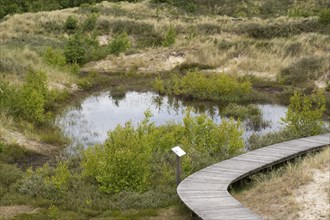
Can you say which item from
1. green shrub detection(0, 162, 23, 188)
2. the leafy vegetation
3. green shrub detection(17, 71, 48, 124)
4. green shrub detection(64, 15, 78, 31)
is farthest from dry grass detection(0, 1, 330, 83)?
green shrub detection(0, 162, 23, 188)

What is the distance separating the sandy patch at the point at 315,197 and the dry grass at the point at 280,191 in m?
0.09

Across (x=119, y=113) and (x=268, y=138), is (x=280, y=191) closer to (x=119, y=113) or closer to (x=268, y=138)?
(x=268, y=138)

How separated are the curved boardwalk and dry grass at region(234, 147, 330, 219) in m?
0.41

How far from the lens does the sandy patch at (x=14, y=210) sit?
9.91m

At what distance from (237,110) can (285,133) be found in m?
4.09

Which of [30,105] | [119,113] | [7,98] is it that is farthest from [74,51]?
[30,105]

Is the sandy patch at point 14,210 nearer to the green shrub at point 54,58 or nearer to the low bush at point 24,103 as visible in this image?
the low bush at point 24,103

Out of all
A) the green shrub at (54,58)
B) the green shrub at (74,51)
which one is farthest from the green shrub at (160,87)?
the green shrub at (74,51)

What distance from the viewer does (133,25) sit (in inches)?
1505

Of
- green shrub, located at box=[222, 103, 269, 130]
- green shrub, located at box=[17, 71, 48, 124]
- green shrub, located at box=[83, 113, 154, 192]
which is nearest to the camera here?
green shrub, located at box=[83, 113, 154, 192]

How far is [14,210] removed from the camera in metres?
10.2

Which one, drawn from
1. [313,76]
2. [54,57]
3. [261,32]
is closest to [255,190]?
[313,76]

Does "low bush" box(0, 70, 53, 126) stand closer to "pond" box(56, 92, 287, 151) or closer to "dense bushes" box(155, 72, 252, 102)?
"pond" box(56, 92, 287, 151)

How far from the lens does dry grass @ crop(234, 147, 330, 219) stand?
9539 millimetres
